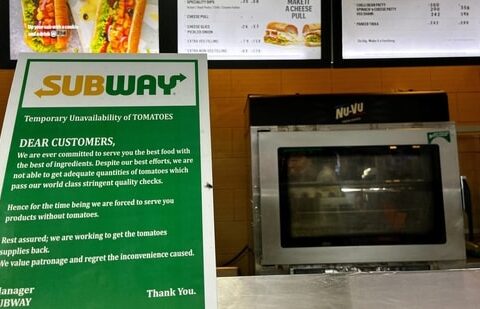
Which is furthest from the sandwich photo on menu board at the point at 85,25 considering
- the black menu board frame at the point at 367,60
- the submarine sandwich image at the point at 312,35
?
the black menu board frame at the point at 367,60

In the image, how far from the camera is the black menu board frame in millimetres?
1806

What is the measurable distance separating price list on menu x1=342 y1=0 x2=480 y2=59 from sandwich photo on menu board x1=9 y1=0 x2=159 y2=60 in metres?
0.79

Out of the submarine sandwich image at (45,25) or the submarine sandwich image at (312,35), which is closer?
the submarine sandwich image at (45,25)

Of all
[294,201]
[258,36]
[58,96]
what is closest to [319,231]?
[294,201]

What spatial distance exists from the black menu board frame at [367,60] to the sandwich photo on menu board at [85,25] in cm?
70

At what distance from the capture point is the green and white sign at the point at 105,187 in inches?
29.3

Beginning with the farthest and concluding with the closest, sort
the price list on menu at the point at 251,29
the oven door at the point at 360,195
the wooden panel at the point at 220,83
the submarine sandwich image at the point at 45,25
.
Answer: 1. the wooden panel at the point at 220,83
2. the oven door at the point at 360,195
3. the price list on menu at the point at 251,29
4. the submarine sandwich image at the point at 45,25

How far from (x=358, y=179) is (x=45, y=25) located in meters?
1.48

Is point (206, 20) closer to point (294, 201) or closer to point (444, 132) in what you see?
point (294, 201)

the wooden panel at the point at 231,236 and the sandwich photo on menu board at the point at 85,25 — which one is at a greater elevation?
the sandwich photo on menu board at the point at 85,25

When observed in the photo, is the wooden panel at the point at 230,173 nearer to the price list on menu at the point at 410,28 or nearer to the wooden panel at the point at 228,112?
the wooden panel at the point at 228,112

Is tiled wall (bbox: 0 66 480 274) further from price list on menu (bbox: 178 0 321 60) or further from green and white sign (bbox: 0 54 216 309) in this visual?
green and white sign (bbox: 0 54 216 309)

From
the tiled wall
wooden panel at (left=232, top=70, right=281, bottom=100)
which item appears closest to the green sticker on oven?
the tiled wall

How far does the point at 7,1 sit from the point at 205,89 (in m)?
1.14
